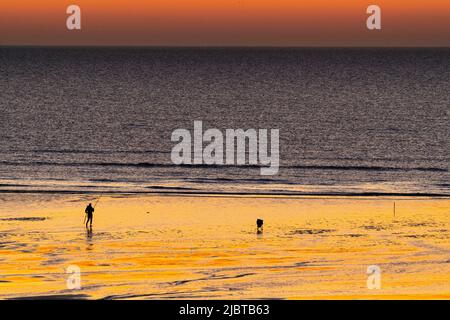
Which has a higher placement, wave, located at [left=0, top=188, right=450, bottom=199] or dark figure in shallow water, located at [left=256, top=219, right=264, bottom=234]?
wave, located at [left=0, top=188, right=450, bottom=199]

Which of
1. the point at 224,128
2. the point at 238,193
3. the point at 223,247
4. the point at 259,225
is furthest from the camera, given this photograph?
the point at 224,128

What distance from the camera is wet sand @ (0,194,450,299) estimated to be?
33562 millimetres

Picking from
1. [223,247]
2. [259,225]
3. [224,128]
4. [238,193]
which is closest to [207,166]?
[238,193]

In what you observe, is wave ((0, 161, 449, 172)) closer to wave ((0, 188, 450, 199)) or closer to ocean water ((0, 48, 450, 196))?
ocean water ((0, 48, 450, 196))

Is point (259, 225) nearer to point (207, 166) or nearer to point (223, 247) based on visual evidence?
point (223, 247)

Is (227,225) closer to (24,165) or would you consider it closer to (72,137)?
(24,165)

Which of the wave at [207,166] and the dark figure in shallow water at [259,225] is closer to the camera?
the dark figure in shallow water at [259,225]

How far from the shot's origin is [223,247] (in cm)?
4091

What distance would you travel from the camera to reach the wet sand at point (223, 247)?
110 ft

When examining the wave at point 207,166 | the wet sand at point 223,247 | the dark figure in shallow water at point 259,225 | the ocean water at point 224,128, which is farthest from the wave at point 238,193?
the wave at point 207,166

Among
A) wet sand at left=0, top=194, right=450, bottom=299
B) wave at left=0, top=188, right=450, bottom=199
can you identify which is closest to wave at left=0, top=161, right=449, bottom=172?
wave at left=0, top=188, right=450, bottom=199

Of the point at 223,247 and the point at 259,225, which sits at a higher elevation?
the point at 259,225

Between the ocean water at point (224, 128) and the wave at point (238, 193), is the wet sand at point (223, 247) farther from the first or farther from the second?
the ocean water at point (224, 128)
